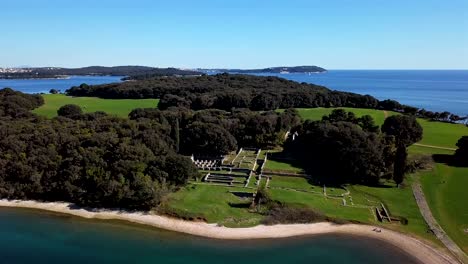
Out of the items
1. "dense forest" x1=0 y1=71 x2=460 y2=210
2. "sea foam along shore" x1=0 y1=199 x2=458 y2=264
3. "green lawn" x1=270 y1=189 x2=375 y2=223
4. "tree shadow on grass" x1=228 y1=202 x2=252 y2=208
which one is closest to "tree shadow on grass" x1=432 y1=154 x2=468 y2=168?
"dense forest" x1=0 y1=71 x2=460 y2=210

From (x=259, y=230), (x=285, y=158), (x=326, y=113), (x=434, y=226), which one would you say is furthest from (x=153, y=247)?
(x=326, y=113)

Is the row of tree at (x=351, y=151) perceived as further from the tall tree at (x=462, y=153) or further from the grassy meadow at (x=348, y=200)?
the tall tree at (x=462, y=153)

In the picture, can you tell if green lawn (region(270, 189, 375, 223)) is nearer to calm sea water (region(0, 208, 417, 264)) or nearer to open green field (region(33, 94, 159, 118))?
calm sea water (region(0, 208, 417, 264))

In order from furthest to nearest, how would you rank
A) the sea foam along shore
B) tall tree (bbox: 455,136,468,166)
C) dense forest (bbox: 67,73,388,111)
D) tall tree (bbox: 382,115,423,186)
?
dense forest (bbox: 67,73,388,111)
tall tree (bbox: 382,115,423,186)
tall tree (bbox: 455,136,468,166)
the sea foam along shore

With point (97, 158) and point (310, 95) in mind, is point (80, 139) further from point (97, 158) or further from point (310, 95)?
point (310, 95)

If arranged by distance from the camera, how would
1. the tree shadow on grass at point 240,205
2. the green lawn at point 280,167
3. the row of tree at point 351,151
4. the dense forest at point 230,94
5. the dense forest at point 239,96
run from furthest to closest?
the dense forest at point 230,94 → the dense forest at point 239,96 → the green lawn at point 280,167 → the row of tree at point 351,151 → the tree shadow on grass at point 240,205

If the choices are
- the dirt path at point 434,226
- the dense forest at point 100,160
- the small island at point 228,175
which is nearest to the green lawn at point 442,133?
the small island at point 228,175

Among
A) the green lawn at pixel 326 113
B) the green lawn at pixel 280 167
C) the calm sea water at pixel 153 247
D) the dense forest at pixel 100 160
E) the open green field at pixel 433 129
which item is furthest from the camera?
the green lawn at pixel 326 113
